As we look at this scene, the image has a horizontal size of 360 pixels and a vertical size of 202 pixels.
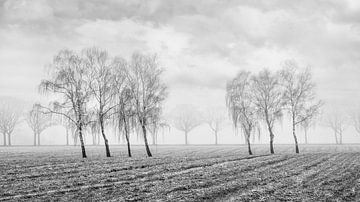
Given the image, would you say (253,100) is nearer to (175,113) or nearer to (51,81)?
(51,81)

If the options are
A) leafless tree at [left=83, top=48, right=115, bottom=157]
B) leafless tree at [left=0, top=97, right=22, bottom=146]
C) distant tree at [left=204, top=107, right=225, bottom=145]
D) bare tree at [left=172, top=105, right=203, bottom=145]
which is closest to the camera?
leafless tree at [left=83, top=48, right=115, bottom=157]

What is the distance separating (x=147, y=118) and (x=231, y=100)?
1472 cm

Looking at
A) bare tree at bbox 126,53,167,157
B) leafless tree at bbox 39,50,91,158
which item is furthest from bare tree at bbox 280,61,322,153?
leafless tree at bbox 39,50,91,158

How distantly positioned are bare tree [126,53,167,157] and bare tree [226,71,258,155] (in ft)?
37.8

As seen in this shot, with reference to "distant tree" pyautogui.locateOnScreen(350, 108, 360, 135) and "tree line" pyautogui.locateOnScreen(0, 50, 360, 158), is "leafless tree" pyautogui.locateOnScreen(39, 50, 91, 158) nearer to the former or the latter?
"tree line" pyautogui.locateOnScreen(0, 50, 360, 158)

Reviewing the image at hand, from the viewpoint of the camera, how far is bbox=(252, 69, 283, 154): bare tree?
48.9m

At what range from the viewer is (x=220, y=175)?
73.3 feet

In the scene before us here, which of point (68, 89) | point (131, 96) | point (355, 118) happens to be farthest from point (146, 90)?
point (355, 118)

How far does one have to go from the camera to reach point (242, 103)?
4919cm

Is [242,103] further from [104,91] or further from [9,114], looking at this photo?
[9,114]

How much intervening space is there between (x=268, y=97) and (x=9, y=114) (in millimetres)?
82148

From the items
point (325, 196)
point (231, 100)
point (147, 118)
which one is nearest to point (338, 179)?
point (325, 196)

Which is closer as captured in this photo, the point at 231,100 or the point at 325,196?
the point at 325,196

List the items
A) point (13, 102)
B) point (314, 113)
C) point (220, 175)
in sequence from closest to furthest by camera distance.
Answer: point (220, 175) < point (314, 113) < point (13, 102)
